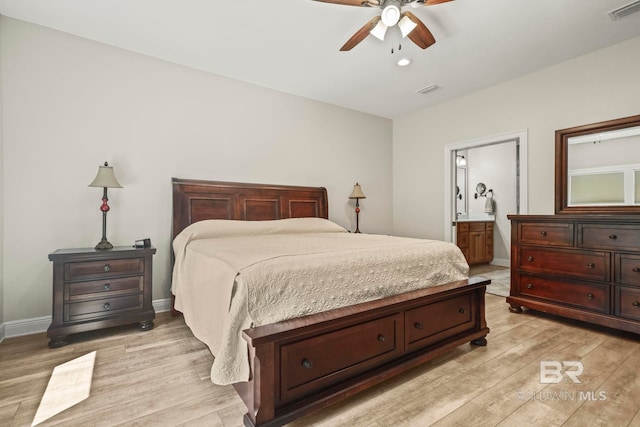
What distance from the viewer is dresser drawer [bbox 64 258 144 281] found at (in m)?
2.38

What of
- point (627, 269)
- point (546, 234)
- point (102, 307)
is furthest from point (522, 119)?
point (102, 307)

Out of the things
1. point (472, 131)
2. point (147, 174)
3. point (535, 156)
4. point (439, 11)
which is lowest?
point (147, 174)

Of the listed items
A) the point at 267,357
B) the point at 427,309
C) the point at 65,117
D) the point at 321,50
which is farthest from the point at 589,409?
the point at 65,117

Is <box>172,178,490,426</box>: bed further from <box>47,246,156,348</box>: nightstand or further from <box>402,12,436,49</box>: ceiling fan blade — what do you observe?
<box>402,12,436,49</box>: ceiling fan blade

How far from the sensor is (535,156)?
11.5 ft

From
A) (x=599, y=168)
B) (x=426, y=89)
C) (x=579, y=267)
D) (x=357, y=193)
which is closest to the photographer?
(x=579, y=267)

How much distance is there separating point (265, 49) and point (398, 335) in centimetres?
283

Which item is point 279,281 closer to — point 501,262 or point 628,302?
point 628,302

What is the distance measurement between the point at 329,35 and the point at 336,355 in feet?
8.67

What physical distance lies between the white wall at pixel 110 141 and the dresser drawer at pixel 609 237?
10.2ft

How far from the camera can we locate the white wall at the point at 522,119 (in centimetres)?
294

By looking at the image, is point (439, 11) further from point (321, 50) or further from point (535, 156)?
point (535, 156)

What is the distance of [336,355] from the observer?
158 centimetres

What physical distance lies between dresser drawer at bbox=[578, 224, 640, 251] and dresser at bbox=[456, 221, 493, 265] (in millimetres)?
2343
